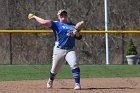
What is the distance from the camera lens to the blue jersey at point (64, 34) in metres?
10.9

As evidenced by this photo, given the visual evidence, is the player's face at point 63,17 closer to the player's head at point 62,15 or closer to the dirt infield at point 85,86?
the player's head at point 62,15

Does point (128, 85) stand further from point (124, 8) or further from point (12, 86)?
point (124, 8)

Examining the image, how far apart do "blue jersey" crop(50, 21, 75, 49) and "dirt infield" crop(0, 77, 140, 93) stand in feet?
3.25

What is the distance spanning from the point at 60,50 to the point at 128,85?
6.92 feet

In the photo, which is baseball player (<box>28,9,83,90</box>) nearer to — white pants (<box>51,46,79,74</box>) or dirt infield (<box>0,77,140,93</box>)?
white pants (<box>51,46,79,74</box>)

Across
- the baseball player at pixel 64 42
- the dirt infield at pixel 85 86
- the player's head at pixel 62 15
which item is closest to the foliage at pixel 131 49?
the dirt infield at pixel 85 86

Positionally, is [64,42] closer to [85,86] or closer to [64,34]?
[64,34]

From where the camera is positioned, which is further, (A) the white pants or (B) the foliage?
(B) the foliage

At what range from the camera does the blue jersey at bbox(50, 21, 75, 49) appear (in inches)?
430

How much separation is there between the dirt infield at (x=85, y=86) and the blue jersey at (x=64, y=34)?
0.99 meters

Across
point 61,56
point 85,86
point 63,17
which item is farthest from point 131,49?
point 63,17

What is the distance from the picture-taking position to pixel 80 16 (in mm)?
25625

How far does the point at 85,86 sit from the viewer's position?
38.7 feet

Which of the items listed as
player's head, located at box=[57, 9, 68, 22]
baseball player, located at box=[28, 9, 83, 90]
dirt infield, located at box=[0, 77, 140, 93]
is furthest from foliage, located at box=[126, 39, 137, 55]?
player's head, located at box=[57, 9, 68, 22]
